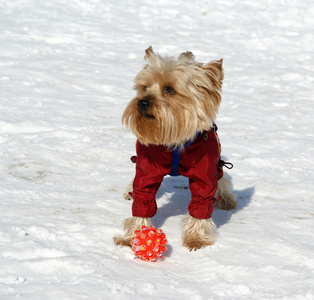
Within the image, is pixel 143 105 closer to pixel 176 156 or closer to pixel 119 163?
pixel 176 156

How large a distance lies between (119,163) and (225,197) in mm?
1554

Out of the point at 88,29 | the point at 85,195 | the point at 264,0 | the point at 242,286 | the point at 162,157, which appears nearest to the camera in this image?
the point at 242,286

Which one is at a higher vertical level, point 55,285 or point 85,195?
point 55,285

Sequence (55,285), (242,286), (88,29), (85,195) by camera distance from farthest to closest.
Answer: (88,29) → (85,195) → (242,286) → (55,285)

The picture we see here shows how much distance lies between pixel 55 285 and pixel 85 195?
6.25 feet

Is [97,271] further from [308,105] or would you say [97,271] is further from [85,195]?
[308,105]

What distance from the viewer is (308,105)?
8.55 meters

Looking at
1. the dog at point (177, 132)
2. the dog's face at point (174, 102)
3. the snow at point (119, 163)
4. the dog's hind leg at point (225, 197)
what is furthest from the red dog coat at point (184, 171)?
the dog's hind leg at point (225, 197)

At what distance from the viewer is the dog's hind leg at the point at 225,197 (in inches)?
189

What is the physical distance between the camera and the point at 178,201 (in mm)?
5035

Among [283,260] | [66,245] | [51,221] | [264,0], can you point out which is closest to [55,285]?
[66,245]

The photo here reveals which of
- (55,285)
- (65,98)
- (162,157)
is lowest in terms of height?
(65,98)

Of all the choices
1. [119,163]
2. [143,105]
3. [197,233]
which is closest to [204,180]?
[197,233]

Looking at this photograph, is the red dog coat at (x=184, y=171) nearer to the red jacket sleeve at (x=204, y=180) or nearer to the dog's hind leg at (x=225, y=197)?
the red jacket sleeve at (x=204, y=180)
